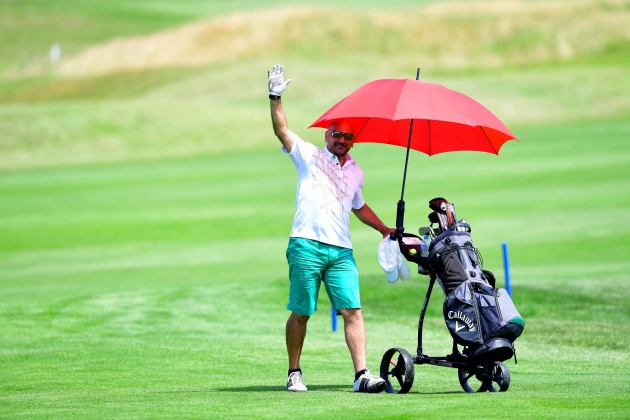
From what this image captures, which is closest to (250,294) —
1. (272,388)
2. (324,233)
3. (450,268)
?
(272,388)

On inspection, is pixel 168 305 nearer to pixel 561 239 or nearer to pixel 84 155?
pixel 561 239

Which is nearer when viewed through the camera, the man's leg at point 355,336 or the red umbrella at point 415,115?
the red umbrella at point 415,115

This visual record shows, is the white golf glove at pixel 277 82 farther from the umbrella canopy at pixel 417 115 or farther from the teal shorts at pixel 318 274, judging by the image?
the teal shorts at pixel 318 274

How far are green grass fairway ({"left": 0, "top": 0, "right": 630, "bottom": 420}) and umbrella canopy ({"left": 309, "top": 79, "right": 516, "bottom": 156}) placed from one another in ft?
5.96

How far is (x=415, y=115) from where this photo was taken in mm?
7641

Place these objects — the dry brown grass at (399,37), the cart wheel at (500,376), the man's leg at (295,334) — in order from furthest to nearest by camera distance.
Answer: the dry brown grass at (399,37) < the man's leg at (295,334) < the cart wheel at (500,376)

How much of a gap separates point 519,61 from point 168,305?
52.0 metres

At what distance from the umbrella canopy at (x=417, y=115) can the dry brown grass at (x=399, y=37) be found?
2145 inches

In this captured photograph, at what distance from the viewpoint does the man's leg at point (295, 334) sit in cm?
823

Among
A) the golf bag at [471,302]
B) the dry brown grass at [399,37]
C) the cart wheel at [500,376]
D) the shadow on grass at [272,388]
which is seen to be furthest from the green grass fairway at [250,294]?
the dry brown grass at [399,37]

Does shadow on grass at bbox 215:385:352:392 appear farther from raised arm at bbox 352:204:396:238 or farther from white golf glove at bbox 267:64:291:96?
white golf glove at bbox 267:64:291:96

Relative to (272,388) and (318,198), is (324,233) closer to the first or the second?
(318,198)

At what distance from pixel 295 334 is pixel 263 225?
14038 millimetres

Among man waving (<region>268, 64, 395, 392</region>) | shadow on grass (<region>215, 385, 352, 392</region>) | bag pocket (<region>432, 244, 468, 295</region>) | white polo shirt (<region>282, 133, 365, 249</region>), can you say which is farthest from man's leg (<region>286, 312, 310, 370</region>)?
bag pocket (<region>432, 244, 468, 295</region>)
